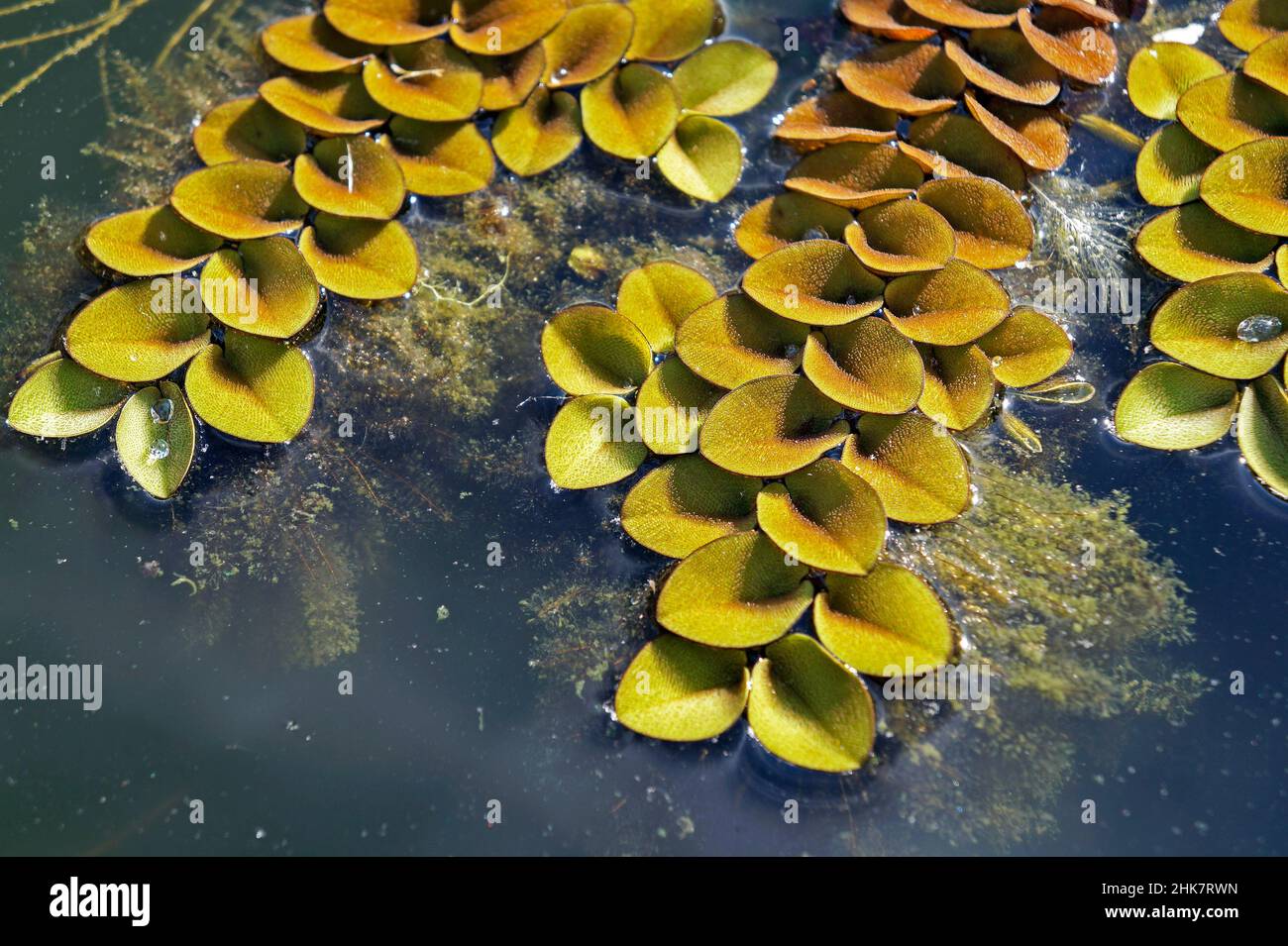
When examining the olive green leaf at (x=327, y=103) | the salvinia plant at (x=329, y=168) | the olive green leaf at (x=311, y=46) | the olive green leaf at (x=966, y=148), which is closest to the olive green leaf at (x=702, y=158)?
the salvinia plant at (x=329, y=168)

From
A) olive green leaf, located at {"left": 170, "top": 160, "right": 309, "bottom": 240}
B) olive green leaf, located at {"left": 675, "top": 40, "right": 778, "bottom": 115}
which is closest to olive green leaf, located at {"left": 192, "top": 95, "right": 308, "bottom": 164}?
olive green leaf, located at {"left": 170, "top": 160, "right": 309, "bottom": 240}

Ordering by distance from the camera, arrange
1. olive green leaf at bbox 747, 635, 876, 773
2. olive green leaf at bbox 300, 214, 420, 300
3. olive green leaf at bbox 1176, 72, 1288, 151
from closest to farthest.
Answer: olive green leaf at bbox 747, 635, 876, 773 → olive green leaf at bbox 300, 214, 420, 300 → olive green leaf at bbox 1176, 72, 1288, 151

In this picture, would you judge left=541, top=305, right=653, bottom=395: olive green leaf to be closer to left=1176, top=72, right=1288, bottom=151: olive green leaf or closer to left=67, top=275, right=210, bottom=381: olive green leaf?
left=67, top=275, right=210, bottom=381: olive green leaf

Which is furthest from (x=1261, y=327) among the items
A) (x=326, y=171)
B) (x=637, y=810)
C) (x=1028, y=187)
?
(x=326, y=171)

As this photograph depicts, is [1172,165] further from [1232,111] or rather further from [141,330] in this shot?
[141,330]

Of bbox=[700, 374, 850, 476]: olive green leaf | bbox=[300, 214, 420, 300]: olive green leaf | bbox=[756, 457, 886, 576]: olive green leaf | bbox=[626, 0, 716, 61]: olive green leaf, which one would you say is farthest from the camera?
bbox=[626, 0, 716, 61]: olive green leaf
